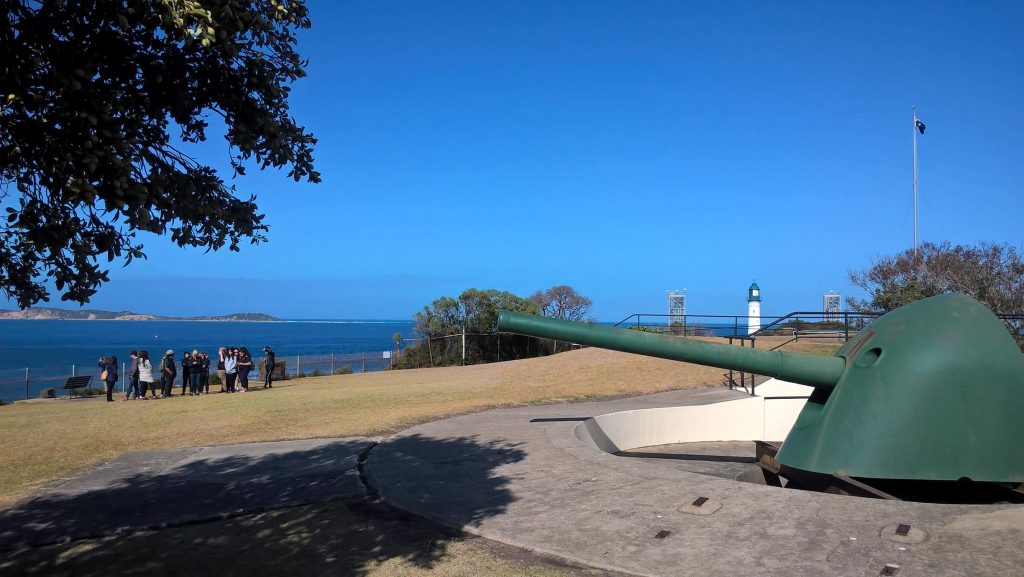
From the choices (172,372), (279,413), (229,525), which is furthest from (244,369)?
(229,525)

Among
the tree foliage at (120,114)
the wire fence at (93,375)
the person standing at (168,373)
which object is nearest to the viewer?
the tree foliage at (120,114)

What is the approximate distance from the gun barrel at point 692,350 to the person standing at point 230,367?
15.9m

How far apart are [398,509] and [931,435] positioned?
5187 mm

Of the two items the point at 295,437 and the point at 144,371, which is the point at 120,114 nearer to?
the point at 295,437

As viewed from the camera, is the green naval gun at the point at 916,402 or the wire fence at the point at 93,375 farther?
the wire fence at the point at 93,375

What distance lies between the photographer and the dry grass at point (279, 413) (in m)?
10.2

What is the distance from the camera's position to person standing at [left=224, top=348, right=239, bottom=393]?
21391 mm

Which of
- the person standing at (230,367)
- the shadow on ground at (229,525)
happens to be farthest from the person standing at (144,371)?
the shadow on ground at (229,525)

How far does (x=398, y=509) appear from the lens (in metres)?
6.76

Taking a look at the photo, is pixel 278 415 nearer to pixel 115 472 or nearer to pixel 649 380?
pixel 115 472

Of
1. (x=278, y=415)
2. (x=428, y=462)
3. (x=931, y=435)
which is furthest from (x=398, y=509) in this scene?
(x=278, y=415)

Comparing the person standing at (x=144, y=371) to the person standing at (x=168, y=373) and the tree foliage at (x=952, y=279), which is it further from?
the tree foliage at (x=952, y=279)

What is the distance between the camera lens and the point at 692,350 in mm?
7953

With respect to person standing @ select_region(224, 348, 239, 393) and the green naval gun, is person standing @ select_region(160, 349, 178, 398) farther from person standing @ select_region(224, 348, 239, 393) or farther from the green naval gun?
the green naval gun
